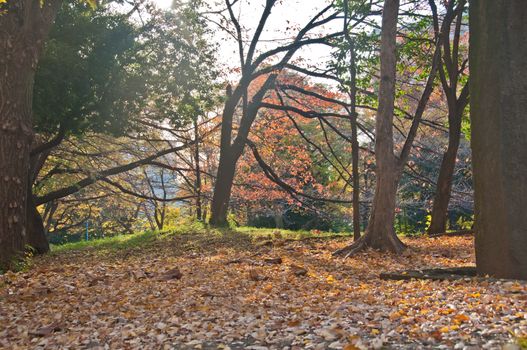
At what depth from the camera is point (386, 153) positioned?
7992 mm

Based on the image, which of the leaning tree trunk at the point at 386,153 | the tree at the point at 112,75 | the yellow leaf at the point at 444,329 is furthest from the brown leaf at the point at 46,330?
the tree at the point at 112,75

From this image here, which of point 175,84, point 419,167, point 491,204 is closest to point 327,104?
point 419,167

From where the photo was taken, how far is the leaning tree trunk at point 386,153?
797 cm

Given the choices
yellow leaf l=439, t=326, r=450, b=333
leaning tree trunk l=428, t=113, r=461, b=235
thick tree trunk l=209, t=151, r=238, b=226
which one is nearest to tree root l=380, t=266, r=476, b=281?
yellow leaf l=439, t=326, r=450, b=333

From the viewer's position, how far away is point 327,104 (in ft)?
Result: 57.0

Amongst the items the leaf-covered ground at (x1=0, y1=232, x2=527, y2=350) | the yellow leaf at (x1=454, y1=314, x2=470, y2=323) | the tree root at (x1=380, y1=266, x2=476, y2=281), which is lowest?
the leaf-covered ground at (x1=0, y1=232, x2=527, y2=350)

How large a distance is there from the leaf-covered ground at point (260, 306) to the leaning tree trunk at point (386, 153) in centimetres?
39

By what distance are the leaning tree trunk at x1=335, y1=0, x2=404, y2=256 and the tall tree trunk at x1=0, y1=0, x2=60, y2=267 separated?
481cm

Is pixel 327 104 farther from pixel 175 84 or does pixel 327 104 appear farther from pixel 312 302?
pixel 312 302

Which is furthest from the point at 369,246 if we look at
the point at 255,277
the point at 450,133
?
the point at 450,133

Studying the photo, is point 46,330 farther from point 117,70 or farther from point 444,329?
point 117,70

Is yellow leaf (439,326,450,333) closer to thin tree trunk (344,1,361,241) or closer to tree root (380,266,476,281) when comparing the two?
tree root (380,266,476,281)

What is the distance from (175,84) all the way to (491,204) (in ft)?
27.3

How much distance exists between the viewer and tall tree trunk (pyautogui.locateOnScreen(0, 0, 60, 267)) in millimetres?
7008
